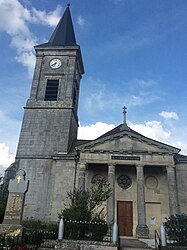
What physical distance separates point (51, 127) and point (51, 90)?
4.23 m

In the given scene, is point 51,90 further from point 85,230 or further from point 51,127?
point 85,230

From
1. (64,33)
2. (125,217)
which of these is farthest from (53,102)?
(125,217)

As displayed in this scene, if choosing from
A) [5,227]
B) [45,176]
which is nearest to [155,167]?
[45,176]

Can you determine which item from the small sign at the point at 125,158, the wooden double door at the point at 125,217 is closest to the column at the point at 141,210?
the small sign at the point at 125,158

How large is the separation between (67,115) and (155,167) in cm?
947

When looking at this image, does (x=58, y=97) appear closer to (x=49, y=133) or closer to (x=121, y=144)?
(x=49, y=133)

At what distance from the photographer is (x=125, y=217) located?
20.1 m

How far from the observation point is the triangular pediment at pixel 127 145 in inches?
771

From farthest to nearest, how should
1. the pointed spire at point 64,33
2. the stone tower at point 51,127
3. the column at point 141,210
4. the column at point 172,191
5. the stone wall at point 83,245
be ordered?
1. the pointed spire at point 64,33
2. the stone tower at point 51,127
3. the column at point 172,191
4. the column at point 141,210
5. the stone wall at point 83,245

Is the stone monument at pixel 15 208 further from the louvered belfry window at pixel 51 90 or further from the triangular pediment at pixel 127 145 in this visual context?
the louvered belfry window at pixel 51 90

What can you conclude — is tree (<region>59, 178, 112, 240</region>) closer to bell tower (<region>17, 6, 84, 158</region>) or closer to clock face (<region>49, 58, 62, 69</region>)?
bell tower (<region>17, 6, 84, 158</region>)

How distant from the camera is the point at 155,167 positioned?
67.4ft

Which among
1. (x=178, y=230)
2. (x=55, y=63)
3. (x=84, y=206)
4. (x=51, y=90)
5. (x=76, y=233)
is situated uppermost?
(x=55, y=63)

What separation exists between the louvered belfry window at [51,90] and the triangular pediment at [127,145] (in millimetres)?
7713
